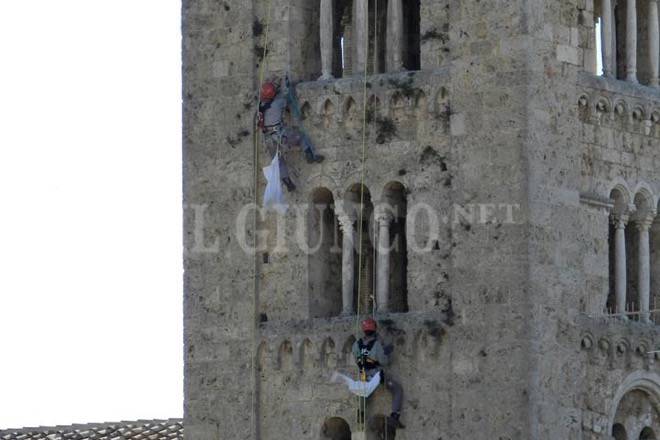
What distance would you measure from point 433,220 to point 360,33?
8.38ft

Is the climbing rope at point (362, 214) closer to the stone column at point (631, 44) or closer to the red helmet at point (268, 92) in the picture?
the red helmet at point (268, 92)

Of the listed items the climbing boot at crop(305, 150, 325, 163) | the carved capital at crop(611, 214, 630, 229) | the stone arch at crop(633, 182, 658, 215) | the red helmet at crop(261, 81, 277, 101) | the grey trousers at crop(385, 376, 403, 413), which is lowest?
the grey trousers at crop(385, 376, 403, 413)

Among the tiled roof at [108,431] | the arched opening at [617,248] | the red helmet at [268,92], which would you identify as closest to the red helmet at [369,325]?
the arched opening at [617,248]

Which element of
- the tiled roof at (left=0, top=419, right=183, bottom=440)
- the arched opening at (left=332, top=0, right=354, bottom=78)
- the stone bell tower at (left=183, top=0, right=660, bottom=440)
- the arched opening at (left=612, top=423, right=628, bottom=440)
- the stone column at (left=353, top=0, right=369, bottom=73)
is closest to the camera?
the stone bell tower at (left=183, top=0, right=660, bottom=440)

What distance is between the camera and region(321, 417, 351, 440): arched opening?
39.4 meters

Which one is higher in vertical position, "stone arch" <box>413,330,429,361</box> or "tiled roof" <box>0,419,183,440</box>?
"stone arch" <box>413,330,429,361</box>

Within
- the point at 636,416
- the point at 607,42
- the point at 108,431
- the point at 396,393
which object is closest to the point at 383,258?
the point at 396,393

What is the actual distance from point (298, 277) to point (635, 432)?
4433 mm

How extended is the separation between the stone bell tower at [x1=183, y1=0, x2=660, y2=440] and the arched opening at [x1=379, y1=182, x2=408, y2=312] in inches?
1.1

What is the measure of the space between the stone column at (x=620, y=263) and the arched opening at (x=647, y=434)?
140 cm

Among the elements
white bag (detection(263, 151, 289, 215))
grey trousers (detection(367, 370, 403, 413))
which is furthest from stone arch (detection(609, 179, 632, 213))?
white bag (detection(263, 151, 289, 215))

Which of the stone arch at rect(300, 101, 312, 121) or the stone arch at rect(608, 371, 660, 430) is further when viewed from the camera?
the stone arch at rect(300, 101, 312, 121)

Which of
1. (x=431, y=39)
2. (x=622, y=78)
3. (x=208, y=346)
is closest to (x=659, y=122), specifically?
(x=622, y=78)

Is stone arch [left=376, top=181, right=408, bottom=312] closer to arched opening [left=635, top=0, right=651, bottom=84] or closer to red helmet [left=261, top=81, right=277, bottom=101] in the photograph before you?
Answer: red helmet [left=261, top=81, right=277, bottom=101]
